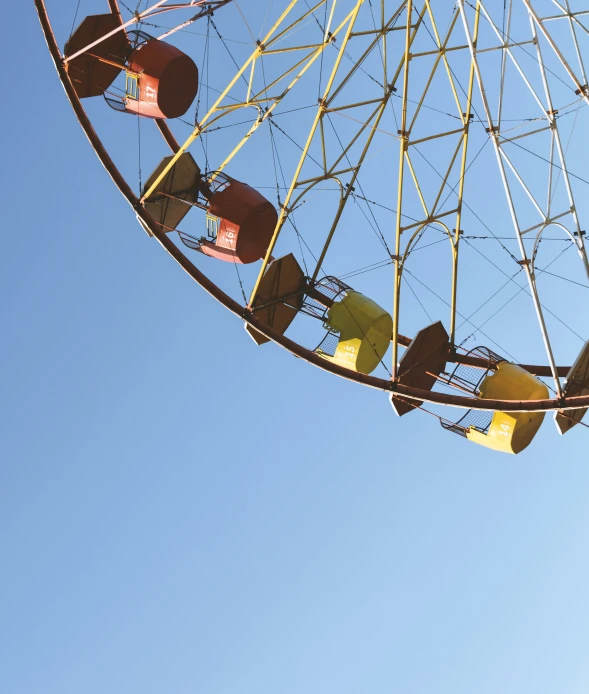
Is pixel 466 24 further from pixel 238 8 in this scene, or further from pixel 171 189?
pixel 171 189

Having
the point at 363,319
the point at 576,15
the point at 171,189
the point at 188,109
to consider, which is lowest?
the point at 363,319

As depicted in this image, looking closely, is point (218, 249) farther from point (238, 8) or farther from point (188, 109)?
point (238, 8)

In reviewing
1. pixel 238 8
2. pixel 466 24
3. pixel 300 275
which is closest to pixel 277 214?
pixel 300 275

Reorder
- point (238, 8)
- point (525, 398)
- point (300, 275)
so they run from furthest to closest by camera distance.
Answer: point (300, 275) < point (525, 398) < point (238, 8)

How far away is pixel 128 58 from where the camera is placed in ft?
66.2

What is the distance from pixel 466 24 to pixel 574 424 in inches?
375

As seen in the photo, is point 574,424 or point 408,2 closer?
point 408,2

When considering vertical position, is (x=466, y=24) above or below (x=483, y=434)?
above

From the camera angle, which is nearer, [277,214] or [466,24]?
[466,24]

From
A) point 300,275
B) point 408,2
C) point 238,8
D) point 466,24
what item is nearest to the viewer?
point 466,24

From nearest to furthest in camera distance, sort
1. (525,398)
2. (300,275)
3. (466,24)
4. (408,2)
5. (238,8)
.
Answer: (466,24)
(408,2)
(238,8)
(525,398)
(300,275)

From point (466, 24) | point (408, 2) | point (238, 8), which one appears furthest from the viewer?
point (238, 8)

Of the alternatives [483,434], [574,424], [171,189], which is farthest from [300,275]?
[574,424]

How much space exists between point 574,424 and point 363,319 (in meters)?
5.50
